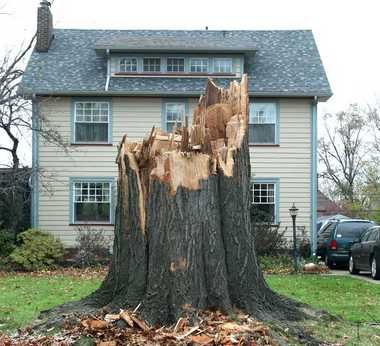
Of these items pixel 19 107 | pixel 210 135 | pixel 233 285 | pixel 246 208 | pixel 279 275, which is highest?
pixel 19 107

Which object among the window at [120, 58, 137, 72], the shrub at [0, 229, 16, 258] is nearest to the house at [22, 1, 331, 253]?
the window at [120, 58, 137, 72]

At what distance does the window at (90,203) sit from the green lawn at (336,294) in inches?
290

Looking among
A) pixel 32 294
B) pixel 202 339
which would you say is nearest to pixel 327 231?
pixel 32 294

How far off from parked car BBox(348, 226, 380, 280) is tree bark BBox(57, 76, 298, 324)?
36.3ft

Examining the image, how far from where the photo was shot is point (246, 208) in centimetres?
860

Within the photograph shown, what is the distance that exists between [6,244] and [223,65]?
30.4ft

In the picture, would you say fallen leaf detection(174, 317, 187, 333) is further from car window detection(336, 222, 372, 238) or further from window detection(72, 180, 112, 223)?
window detection(72, 180, 112, 223)

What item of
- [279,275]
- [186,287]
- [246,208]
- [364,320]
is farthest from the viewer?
[279,275]

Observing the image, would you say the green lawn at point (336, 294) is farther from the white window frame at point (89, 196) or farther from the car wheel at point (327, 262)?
the white window frame at point (89, 196)

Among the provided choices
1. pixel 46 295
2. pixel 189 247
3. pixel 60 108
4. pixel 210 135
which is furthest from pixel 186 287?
pixel 60 108

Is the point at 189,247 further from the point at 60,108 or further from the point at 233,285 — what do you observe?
the point at 60,108

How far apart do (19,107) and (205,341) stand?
17.2 m

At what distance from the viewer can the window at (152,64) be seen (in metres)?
26.0

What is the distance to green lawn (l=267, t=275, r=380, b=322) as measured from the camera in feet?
37.6
